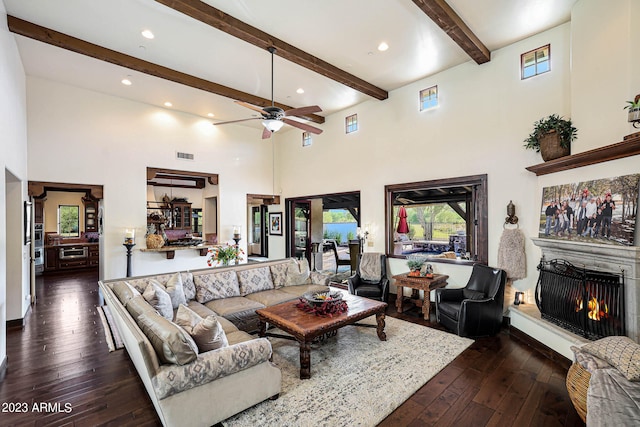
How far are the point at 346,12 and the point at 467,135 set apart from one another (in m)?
2.86

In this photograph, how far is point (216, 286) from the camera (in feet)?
14.5

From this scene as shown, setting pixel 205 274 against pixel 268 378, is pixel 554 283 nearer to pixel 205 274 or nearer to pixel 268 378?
pixel 268 378

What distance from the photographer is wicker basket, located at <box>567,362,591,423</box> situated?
7.37 feet

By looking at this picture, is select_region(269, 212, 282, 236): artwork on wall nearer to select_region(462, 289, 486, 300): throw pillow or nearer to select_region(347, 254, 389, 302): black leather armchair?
select_region(347, 254, 389, 302): black leather armchair

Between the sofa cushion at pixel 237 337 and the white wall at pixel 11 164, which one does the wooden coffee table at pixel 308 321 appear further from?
the white wall at pixel 11 164

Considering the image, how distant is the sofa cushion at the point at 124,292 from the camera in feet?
10.6

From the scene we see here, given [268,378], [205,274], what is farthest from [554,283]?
[205,274]

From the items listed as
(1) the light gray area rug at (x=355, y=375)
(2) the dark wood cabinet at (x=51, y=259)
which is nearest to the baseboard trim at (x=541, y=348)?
(1) the light gray area rug at (x=355, y=375)

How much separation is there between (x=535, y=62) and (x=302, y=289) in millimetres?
5048

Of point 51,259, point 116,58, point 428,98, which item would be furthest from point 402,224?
point 51,259

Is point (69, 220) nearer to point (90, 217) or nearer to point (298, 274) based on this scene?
point (90, 217)

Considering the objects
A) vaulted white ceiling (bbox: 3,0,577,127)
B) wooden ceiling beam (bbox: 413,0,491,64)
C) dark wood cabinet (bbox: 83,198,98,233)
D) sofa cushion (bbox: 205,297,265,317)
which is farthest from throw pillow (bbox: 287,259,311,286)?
dark wood cabinet (bbox: 83,198,98,233)

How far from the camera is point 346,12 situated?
12.5 feet

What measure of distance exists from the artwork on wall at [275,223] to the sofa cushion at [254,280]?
13.1 ft
